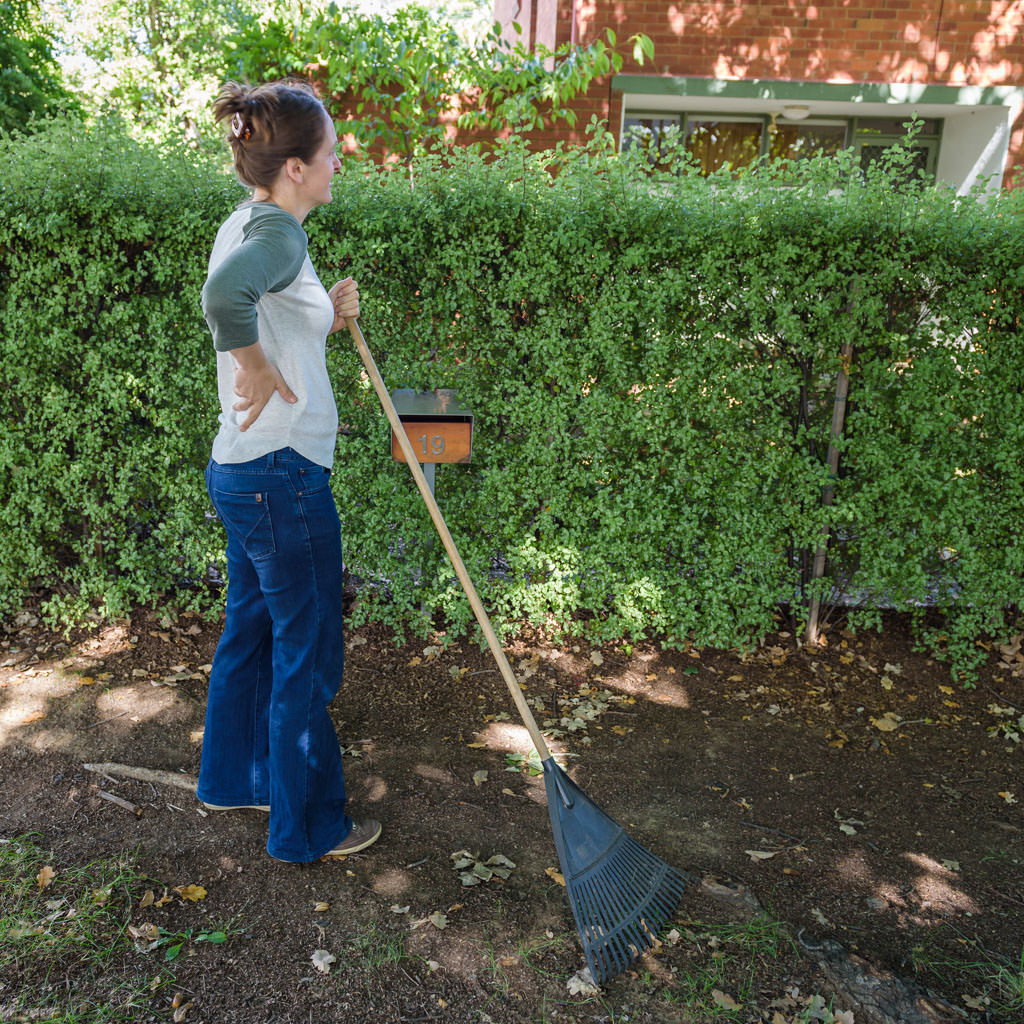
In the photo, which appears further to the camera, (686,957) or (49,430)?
(49,430)

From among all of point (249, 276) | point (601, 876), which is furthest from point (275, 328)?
point (601, 876)

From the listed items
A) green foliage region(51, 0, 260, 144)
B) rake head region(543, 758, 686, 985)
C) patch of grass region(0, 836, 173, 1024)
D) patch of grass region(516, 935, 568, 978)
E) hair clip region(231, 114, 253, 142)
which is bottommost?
patch of grass region(516, 935, 568, 978)

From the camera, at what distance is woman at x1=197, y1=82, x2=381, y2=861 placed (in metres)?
2.19

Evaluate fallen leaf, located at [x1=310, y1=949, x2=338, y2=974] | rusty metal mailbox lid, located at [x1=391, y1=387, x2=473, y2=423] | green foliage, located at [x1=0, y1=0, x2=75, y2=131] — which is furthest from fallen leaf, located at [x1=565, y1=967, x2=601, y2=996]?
green foliage, located at [x1=0, y1=0, x2=75, y2=131]

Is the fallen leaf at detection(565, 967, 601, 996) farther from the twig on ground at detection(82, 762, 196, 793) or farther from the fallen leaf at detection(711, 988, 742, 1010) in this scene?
the twig on ground at detection(82, 762, 196, 793)

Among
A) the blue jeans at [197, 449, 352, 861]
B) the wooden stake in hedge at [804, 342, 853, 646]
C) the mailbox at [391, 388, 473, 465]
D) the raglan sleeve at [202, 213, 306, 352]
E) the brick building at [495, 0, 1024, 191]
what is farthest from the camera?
the brick building at [495, 0, 1024, 191]

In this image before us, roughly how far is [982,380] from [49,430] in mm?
4679

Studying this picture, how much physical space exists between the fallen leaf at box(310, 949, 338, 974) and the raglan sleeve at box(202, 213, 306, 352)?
1.76 metres

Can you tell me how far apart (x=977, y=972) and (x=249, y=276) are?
2862 millimetres

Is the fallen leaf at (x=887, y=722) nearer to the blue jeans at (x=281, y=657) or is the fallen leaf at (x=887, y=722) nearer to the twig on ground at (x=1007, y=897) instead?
the twig on ground at (x=1007, y=897)

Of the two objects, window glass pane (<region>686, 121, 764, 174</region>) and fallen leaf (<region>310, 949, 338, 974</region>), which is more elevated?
window glass pane (<region>686, 121, 764, 174</region>)

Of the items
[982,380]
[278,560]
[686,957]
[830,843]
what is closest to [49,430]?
[278,560]

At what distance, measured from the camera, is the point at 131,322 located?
163 inches

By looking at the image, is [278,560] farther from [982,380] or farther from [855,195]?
[982,380]
